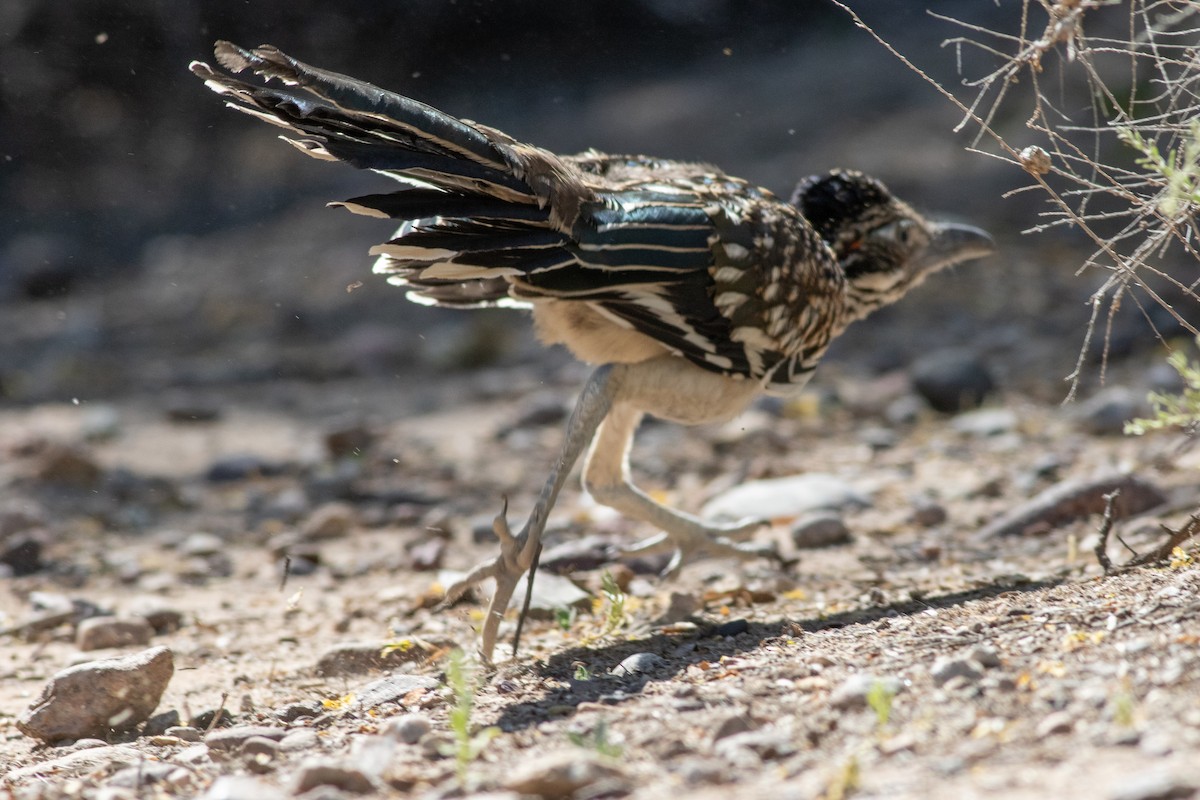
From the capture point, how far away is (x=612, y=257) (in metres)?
4.05

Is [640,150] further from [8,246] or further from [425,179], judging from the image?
[425,179]

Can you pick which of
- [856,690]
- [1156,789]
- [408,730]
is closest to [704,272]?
[856,690]

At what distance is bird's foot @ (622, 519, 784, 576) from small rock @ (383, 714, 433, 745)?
1989mm

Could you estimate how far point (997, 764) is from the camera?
2484 millimetres

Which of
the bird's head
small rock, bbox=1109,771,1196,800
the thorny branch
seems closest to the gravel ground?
small rock, bbox=1109,771,1196,800

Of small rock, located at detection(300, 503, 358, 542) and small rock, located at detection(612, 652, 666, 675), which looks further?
small rock, located at detection(300, 503, 358, 542)

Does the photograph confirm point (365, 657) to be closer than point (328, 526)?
Yes

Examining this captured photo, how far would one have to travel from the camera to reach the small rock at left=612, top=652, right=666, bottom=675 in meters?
3.73

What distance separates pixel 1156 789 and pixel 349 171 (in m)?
13.4

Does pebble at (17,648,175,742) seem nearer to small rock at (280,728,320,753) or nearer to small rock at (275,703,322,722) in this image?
small rock at (275,703,322,722)

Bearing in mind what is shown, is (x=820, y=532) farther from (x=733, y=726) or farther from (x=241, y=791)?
(x=241, y=791)

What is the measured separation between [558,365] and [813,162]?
4.28 meters

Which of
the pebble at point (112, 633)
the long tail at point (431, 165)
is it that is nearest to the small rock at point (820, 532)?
the long tail at point (431, 165)

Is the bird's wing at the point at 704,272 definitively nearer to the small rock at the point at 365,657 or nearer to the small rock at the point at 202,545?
the small rock at the point at 365,657
